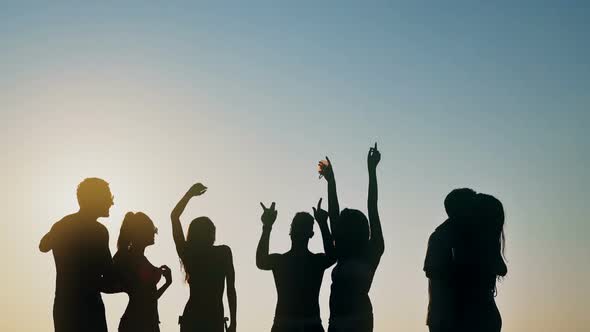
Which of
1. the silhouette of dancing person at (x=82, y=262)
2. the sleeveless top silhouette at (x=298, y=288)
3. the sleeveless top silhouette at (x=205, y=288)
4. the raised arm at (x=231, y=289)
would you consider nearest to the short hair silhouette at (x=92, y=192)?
the silhouette of dancing person at (x=82, y=262)

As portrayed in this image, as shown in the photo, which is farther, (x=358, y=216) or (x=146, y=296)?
(x=146, y=296)

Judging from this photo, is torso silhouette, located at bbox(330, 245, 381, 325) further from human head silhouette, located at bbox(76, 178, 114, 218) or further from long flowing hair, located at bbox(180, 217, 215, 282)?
human head silhouette, located at bbox(76, 178, 114, 218)

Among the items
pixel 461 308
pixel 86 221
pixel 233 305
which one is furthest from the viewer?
pixel 233 305

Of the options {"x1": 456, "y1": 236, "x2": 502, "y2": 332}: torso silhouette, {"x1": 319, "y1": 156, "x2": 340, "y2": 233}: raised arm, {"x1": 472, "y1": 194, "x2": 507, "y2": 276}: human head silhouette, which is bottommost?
{"x1": 456, "y1": 236, "x2": 502, "y2": 332}: torso silhouette

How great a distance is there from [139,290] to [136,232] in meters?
0.79

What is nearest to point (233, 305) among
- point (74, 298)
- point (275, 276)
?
point (275, 276)

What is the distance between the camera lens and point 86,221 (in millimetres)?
9977

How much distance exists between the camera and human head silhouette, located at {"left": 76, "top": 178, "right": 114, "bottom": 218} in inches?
394

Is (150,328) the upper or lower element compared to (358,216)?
lower

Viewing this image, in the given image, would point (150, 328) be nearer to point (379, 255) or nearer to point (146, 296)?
point (146, 296)

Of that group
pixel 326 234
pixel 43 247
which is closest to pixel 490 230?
pixel 326 234

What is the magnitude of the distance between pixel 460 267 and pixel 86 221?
4.54 m

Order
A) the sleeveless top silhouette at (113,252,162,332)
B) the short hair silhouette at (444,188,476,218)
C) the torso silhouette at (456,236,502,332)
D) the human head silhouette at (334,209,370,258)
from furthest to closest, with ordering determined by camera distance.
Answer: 1. the sleeveless top silhouette at (113,252,162,332)
2. the human head silhouette at (334,209,370,258)
3. the short hair silhouette at (444,188,476,218)
4. the torso silhouette at (456,236,502,332)

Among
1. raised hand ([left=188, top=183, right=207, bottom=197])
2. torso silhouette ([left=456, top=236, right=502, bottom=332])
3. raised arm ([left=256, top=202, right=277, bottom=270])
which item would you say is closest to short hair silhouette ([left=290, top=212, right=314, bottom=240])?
raised arm ([left=256, top=202, right=277, bottom=270])
